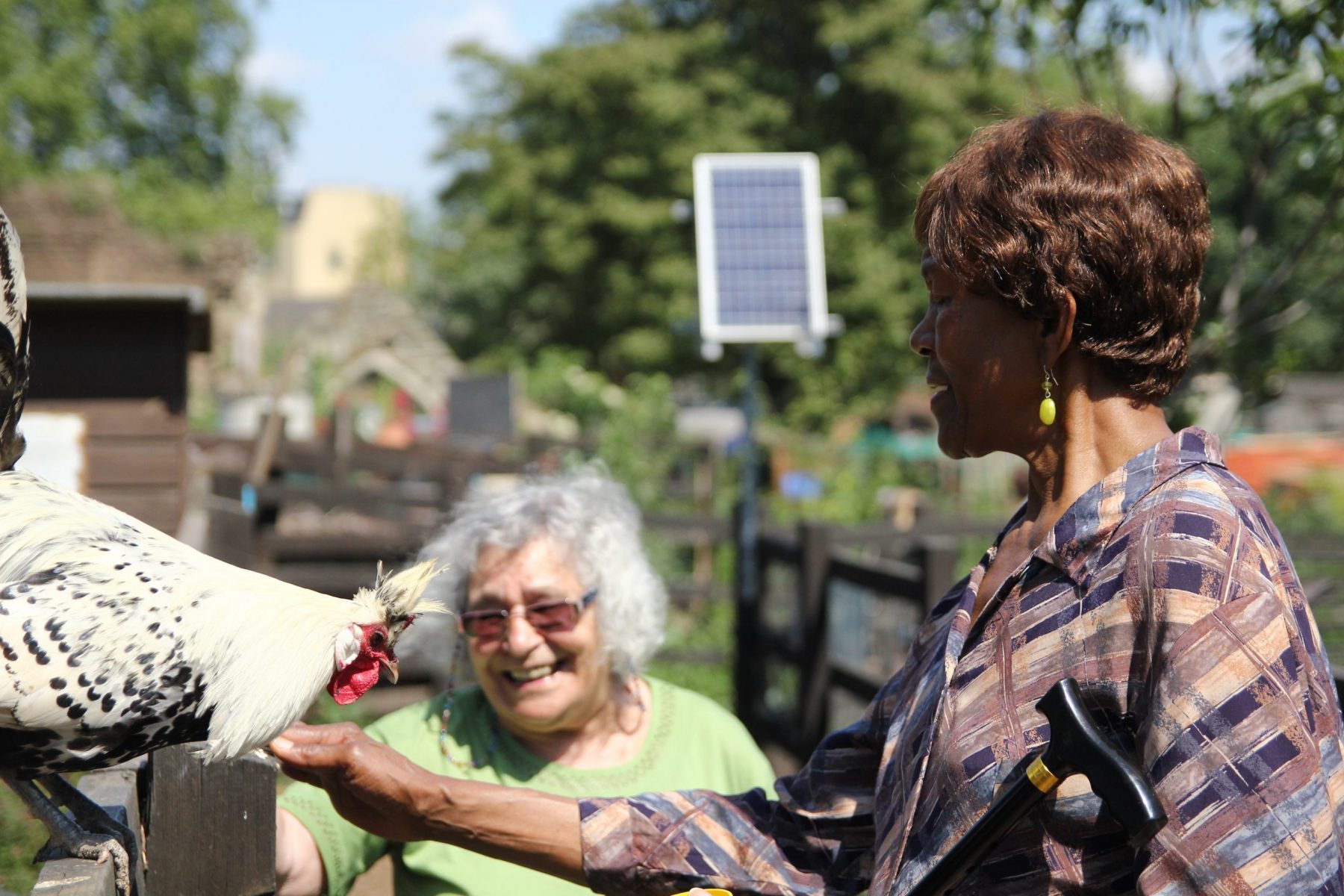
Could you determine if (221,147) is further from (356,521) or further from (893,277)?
(356,521)

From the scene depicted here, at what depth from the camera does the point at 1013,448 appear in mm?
1689

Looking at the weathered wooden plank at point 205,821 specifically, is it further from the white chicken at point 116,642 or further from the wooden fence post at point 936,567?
the wooden fence post at point 936,567

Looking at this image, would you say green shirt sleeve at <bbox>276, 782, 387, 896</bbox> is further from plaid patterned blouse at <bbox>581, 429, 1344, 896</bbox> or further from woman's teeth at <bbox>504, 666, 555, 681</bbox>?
plaid patterned blouse at <bbox>581, 429, 1344, 896</bbox>

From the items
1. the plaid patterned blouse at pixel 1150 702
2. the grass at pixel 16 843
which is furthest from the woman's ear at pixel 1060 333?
the grass at pixel 16 843

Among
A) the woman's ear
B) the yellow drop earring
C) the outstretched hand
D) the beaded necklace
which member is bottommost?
the beaded necklace

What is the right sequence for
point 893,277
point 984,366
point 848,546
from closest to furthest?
point 984,366
point 848,546
point 893,277

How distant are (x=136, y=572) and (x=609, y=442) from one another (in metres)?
9.61

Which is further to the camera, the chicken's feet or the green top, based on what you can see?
the green top

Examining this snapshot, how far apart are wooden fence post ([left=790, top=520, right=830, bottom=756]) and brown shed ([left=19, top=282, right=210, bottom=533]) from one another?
2.88 meters

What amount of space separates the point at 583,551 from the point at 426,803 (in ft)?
3.22

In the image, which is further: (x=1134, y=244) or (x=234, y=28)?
(x=234, y=28)

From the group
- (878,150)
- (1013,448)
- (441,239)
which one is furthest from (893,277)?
(441,239)

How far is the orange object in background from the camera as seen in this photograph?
13359 mm

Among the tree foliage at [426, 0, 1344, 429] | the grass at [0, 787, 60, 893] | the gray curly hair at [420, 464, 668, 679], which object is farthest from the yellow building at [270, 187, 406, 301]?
the gray curly hair at [420, 464, 668, 679]
